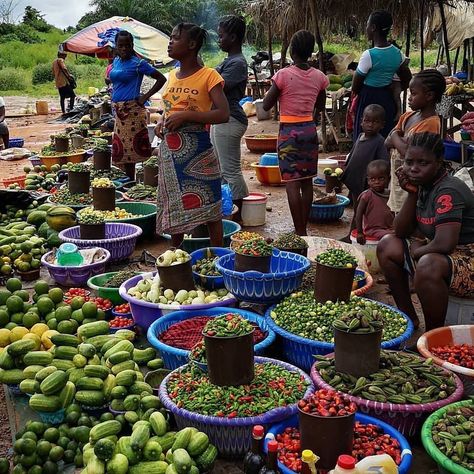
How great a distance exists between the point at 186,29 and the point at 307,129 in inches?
62.9

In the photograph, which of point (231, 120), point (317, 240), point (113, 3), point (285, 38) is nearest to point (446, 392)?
point (317, 240)

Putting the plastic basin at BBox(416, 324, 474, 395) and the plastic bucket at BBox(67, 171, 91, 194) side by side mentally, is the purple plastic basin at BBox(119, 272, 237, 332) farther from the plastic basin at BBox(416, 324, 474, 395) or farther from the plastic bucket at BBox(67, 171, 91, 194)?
the plastic bucket at BBox(67, 171, 91, 194)

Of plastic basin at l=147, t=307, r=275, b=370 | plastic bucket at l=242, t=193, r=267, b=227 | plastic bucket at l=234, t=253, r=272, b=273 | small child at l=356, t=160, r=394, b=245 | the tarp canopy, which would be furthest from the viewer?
the tarp canopy

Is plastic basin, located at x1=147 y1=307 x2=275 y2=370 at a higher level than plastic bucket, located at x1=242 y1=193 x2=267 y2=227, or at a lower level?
lower

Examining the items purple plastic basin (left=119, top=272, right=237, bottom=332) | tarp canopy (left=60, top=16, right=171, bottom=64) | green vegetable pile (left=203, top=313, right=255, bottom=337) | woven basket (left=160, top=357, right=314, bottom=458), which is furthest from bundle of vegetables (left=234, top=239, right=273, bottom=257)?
tarp canopy (left=60, top=16, right=171, bottom=64)

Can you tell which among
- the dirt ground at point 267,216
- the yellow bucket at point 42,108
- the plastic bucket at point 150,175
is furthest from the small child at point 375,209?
the yellow bucket at point 42,108

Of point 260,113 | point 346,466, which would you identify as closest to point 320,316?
point 346,466

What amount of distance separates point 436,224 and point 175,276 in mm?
1623

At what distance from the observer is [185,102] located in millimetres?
4492

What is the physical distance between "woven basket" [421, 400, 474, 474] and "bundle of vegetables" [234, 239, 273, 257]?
1555mm

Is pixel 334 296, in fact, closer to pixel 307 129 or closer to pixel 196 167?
pixel 196 167

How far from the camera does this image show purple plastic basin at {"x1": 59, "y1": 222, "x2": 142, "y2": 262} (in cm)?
530

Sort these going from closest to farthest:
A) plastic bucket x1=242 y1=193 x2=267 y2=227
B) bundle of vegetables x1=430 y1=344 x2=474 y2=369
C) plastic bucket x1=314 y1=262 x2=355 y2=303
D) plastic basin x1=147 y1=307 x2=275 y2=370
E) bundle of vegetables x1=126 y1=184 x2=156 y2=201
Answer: bundle of vegetables x1=430 y1=344 x2=474 y2=369 < plastic basin x1=147 y1=307 x2=275 y2=370 < plastic bucket x1=314 y1=262 x2=355 y2=303 < plastic bucket x1=242 y1=193 x2=267 y2=227 < bundle of vegetables x1=126 y1=184 x2=156 y2=201

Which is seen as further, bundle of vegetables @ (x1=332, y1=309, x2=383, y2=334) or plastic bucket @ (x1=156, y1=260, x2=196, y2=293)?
plastic bucket @ (x1=156, y1=260, x2=196, y2=293)
